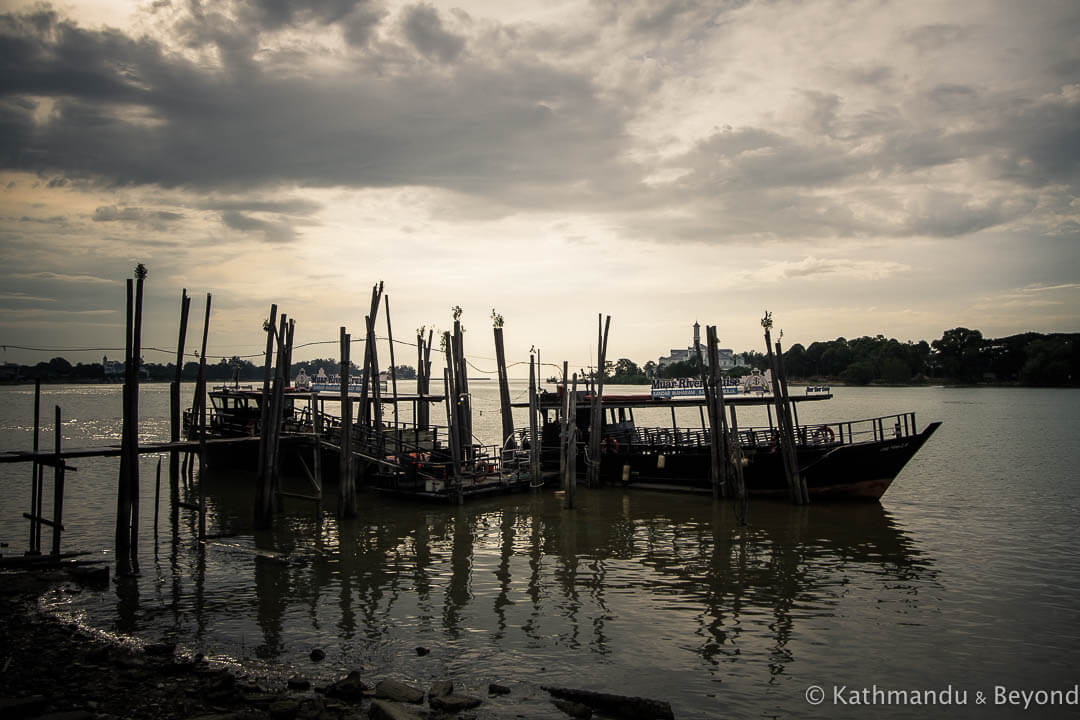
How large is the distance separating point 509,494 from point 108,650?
18.7m

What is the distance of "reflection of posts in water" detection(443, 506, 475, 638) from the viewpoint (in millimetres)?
13250

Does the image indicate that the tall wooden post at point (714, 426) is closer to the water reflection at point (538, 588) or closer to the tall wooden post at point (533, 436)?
the water reflection at point (538, 588)

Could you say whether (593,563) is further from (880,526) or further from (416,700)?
(880,526)

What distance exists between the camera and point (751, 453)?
27.1 m

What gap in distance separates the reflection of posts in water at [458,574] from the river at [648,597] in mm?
84

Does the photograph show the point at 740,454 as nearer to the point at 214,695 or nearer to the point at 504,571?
the point at 504,571

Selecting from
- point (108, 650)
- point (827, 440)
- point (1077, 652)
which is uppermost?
point (827, 440)

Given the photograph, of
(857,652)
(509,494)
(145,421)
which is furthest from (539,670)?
(145,421)

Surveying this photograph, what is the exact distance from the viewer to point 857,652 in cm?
1165

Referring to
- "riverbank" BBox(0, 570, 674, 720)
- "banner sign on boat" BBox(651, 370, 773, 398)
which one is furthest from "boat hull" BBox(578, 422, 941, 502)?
"riverbank" BBox(0, 570, 674, 720)

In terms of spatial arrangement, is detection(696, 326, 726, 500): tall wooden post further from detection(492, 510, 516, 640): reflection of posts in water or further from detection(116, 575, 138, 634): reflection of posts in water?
detection(116, 575, 138, 634): reflection of posts in water

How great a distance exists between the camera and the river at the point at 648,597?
421 inches

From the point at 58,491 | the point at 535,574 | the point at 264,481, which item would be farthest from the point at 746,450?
the point at 58,491

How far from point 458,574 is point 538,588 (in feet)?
7.50
